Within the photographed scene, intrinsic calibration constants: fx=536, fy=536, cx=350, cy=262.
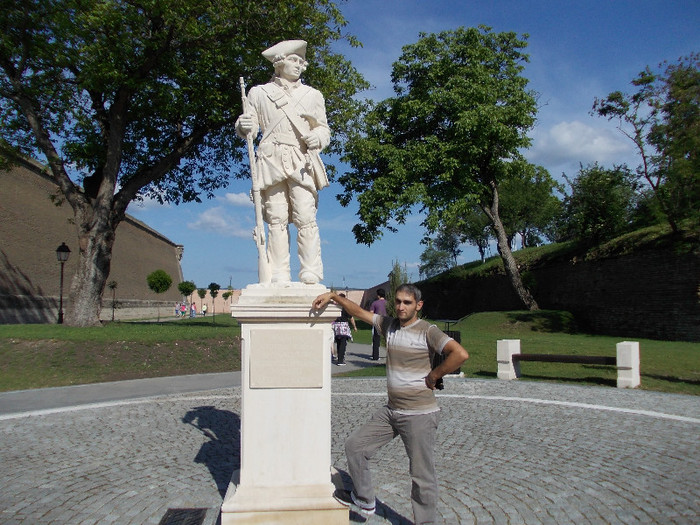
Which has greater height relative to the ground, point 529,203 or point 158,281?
point 529,203

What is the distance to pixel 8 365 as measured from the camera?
1168 cm

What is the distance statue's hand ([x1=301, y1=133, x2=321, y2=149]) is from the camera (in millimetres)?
4594

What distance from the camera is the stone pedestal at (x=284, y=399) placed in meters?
3.75

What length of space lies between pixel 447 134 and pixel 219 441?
22.4 m

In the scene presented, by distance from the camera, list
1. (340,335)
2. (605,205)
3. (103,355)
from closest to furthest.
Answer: (103,355), (340,335), (605,205)

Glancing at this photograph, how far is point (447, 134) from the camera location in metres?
26.1

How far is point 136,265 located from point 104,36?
1328 inches

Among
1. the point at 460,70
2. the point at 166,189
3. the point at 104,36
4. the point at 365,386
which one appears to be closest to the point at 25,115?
the point at 104,36

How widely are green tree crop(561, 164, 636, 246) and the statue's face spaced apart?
79.6ft

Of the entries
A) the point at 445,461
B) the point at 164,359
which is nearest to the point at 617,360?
the point at 445,461

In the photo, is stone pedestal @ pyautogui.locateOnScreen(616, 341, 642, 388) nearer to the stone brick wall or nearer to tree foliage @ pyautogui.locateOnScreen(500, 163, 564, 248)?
the stone brick wall

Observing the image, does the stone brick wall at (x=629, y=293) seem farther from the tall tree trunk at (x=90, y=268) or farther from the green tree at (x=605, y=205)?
the tall tree trunk at (x=90, y=268)

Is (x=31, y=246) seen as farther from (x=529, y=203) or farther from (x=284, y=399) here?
(x=529, y=203)

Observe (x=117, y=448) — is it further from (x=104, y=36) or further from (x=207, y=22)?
(x=207, y=22)
